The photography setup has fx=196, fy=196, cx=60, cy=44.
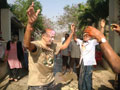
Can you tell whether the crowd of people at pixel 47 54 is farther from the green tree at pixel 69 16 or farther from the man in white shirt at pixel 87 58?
the green tree at pixel 69 16

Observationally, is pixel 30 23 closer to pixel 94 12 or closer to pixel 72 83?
pixel 72 83

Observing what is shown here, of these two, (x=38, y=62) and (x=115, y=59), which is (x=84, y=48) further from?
(x=115, y=59)

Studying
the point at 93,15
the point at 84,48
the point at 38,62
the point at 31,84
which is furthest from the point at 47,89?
the point at 93,15

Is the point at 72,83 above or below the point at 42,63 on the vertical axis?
below

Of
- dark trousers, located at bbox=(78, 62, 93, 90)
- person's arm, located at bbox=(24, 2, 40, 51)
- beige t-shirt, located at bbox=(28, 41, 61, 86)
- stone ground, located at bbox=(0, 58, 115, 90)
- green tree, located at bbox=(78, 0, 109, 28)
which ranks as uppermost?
green tree, located at bbox=(78, 0, 109, 28)

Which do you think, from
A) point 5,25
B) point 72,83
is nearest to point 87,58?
point 72,83

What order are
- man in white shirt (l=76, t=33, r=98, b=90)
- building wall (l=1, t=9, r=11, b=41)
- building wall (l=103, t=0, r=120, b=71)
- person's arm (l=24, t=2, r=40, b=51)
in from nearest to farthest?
person's arm (l=24, t=2, r=40, b=51) < man in white shirt (l=76, t=33, r=98, b=90) < building wall (l=103, t=0, r=120, b=71) < building wall (l=1, t=9, r=11, b=41)

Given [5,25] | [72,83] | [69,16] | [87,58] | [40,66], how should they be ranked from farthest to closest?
[69,16], [5,25], [72,83], [87,58], [40,66]

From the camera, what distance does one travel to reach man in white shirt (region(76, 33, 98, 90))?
5195 mm

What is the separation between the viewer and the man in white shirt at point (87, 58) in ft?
17.0

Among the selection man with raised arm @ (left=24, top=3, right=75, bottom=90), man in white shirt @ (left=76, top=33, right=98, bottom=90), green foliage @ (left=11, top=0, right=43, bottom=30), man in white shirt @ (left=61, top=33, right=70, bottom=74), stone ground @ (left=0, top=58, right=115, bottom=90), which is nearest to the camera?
man with raised arm @ (left=24, top=3, right=75, bottom=90)

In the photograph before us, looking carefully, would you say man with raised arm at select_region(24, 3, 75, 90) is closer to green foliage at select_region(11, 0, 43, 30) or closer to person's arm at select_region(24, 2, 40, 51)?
person's arm at select_region(24, 2, 40, 51)

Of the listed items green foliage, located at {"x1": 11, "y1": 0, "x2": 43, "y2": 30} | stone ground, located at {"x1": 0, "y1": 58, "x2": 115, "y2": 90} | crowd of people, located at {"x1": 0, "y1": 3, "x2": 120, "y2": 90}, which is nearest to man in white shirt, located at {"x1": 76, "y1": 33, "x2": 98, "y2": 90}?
crowd of people, located at {"x1": 0, "y1": 3, "x2": 120, "y2": 90}

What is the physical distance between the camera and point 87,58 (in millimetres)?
5195
